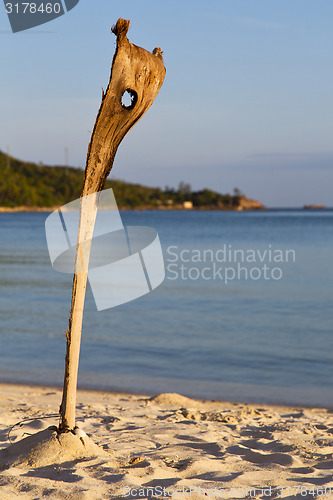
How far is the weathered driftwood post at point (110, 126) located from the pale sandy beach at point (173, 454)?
52 cm

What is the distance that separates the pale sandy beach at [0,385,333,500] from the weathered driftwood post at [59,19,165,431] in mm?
521

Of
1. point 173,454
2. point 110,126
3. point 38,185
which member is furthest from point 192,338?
point 38,185

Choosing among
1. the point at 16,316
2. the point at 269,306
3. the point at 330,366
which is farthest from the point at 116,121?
the point at 269,306

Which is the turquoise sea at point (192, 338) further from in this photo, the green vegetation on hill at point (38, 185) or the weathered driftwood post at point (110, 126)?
the green vegetation on hill at point (38, 185)

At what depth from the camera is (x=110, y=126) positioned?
12.3ft

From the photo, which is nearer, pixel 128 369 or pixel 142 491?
pixel 142 491

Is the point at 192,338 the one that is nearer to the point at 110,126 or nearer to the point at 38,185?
the point at 110,126

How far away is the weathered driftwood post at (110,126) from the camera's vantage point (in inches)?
141

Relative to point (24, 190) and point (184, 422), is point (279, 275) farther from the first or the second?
point (24, 190)

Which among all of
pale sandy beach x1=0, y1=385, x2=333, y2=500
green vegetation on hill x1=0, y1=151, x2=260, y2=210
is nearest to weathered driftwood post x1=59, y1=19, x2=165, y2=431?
pale sandy beach x1=0, y1=385, x2=333, y2=500

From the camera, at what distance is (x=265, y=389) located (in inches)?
324

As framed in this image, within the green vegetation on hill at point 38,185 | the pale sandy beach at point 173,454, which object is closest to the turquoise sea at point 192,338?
the pale sandy beach at point 173,454

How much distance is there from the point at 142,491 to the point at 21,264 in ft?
76.6

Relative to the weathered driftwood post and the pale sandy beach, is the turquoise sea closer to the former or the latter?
the pale sandy beach
